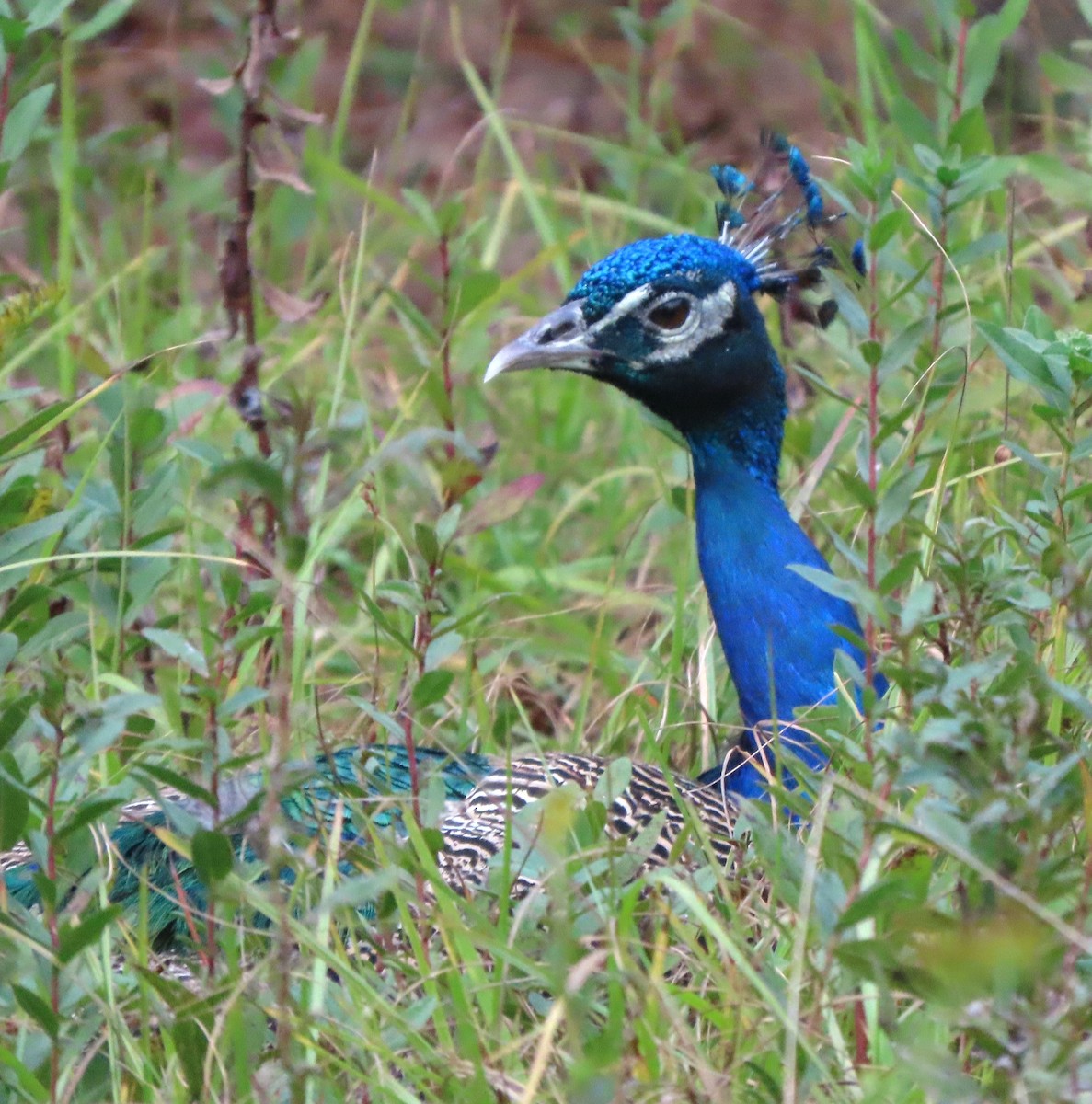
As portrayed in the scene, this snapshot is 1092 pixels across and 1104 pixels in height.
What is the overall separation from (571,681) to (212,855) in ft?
4.42

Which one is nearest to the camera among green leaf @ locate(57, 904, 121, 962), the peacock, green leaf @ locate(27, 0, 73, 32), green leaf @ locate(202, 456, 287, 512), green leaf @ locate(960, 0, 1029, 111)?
green leaf @ locate(202, 456, 287, 512)

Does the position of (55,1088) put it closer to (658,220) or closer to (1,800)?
(1,800)

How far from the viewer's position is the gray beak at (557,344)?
2350mm

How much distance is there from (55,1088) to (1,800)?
23cm

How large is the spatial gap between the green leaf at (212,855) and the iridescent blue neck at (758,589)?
2.69 feet

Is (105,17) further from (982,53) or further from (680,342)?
(982,53)

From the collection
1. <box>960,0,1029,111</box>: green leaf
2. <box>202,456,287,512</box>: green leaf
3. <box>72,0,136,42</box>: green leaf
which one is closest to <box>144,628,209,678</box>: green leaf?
<box>202,456,287,512</box>: green leaf

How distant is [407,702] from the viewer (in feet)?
5.95

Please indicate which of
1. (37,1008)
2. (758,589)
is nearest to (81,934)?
(37,1008)

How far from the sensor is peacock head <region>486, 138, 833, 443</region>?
93.4 inches

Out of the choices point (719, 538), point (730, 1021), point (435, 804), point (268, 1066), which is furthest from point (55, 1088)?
point (719, 538)

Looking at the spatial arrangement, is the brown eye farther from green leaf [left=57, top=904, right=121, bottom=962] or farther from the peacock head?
green leaf [left=57, top=904, right=121, bottom=962]

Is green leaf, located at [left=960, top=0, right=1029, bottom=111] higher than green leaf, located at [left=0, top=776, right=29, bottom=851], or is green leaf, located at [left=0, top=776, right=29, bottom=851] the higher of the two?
green leaf, located at [left=0, top=776, right=29, bottom=851]

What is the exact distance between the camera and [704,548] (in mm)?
2424
